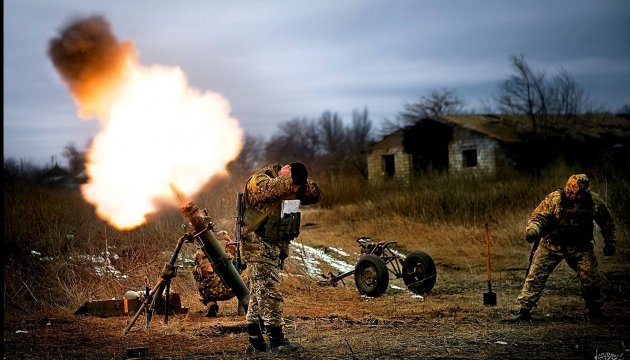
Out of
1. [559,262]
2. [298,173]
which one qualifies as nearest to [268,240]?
[298,173]

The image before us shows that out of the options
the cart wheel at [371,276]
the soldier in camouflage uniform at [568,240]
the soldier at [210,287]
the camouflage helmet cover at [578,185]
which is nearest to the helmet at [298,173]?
the soldier at [210,287]

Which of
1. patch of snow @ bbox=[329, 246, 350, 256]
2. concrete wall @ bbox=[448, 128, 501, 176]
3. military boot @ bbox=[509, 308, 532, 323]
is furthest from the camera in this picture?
concrete wall @ bbox=[448, 128, 501, 176]

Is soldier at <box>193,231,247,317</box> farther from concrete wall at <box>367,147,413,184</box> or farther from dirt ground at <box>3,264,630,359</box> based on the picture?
concrete wall at <box>367,147,413,184</box>

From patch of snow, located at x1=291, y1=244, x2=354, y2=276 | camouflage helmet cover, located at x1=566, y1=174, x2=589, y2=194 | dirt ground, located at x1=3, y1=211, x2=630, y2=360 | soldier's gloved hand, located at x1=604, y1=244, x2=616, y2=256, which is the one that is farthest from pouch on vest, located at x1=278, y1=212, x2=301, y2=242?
patch of snow, located at x1=291, y1=244, x2=354, y2=276

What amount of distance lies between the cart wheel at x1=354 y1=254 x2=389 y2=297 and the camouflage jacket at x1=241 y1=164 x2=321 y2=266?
190 inches

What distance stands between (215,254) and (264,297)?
191 cm

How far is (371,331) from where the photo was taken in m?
9.48

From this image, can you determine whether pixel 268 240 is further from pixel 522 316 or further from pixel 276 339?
pixel 522 316

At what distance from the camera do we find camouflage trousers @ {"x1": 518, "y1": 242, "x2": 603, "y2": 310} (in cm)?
1012

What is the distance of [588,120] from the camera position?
43125mm

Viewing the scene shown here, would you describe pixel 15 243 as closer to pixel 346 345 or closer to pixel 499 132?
pixel 346 345

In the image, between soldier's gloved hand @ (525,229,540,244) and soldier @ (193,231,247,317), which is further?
soldier @ (193,231,247,317)

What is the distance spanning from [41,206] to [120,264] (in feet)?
24.4

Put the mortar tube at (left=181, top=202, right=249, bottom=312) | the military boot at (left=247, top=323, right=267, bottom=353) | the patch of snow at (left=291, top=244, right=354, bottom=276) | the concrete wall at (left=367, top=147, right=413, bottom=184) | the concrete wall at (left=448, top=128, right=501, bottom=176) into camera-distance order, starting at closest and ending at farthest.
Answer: the military boot at (left=247, top=323, right=267, bottom=353), the mortar tube at (left=181, top=202, right=249, bottom=312), the patch of snow at (left=291, top=244, right=354, bottom=276), the concrete wall at (left=448, top=128, right=501, bottom=176), the concrete wall at (left=367, top=147, right=413, bottom=184)
